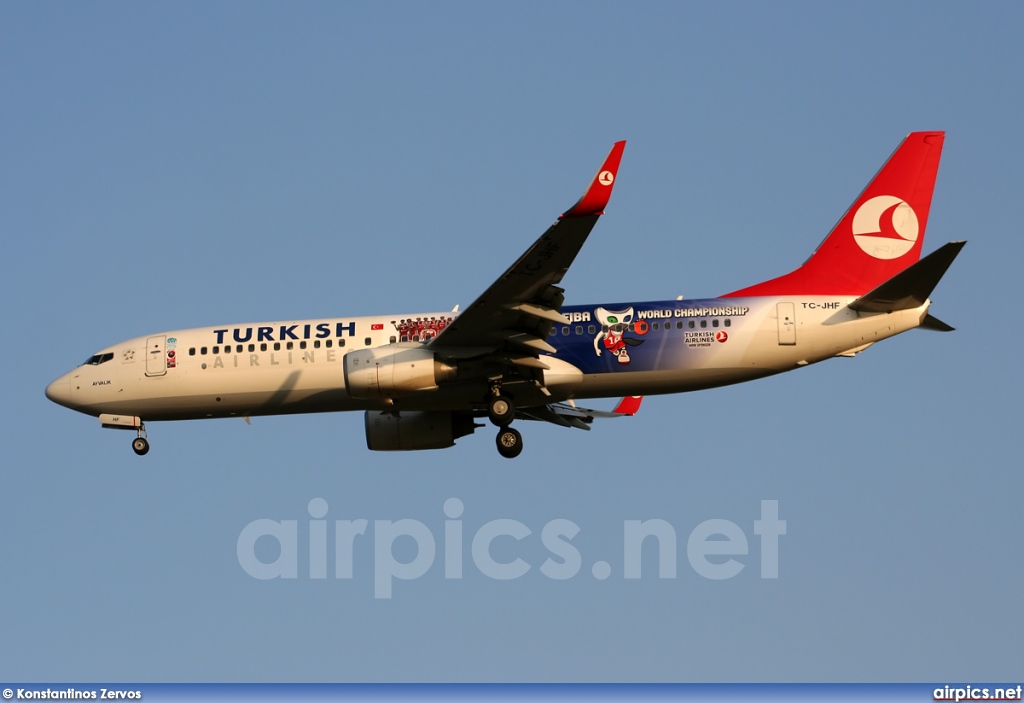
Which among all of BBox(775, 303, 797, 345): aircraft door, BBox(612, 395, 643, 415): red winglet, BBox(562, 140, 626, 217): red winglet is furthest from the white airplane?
BBox(612, 395, 643, 415): red winglet

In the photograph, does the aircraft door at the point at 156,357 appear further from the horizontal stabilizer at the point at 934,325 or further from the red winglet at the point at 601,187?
the horizontal stabilizer at the point at 934,325

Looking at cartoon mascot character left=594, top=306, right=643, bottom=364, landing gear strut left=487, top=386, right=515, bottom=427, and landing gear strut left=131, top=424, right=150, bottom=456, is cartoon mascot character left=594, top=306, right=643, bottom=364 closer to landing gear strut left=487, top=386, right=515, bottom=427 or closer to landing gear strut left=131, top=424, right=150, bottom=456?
landing gear strut left=487, top=386, right=515, bottom=427

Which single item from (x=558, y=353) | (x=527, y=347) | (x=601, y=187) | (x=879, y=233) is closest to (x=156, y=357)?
(x=527, y=347)

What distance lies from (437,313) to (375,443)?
4.18m

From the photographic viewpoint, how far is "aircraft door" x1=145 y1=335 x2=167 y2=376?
119 feet

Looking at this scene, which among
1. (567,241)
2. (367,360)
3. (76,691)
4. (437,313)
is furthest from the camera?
(437,313)

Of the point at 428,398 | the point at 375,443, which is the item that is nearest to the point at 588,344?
the point at 428,398

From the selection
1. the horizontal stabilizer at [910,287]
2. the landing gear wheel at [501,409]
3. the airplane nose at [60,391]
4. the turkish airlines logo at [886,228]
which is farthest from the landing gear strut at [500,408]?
the airplane nose at [60,391]

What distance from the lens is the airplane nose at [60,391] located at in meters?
37.2

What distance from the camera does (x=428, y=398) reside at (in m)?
34.1

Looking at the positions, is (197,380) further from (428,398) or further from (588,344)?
(588,344)

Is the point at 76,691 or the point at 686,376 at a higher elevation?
the point at 686,376

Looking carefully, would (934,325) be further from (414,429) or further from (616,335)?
(414,429)

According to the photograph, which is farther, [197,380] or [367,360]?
[197,380]
